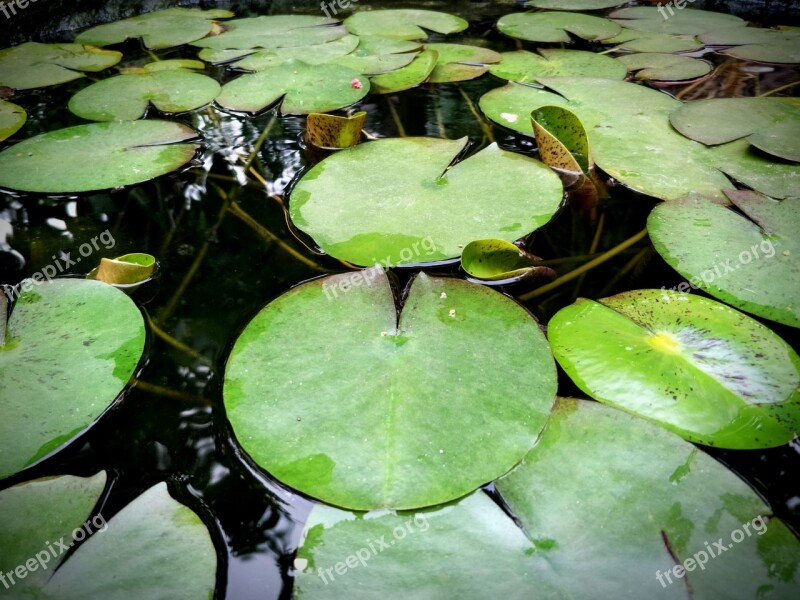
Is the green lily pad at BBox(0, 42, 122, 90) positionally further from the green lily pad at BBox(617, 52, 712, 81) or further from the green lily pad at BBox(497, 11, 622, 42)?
the green lily pad at BBox(617, 52, 712, 81)

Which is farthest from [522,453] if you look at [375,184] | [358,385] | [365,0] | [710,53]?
[365,0]

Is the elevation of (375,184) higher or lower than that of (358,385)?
higher

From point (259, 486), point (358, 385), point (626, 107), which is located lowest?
point (259, 486)

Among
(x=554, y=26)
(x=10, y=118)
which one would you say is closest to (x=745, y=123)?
(x=554, y=26)

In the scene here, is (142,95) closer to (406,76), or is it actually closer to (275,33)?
(275,33)

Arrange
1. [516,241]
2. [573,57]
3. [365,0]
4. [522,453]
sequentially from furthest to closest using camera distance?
[365,0] → [573,57] → [516,241] → [522,453]

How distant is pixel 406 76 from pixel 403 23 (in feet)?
3.61

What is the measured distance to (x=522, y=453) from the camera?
992 millimetres

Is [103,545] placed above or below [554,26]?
below

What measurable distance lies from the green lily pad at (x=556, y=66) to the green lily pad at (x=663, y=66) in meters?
0.10

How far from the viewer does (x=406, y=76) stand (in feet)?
8.99

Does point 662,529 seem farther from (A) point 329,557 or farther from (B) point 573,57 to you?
(B) point 573,57

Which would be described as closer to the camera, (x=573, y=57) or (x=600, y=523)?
(x=600, y=523)

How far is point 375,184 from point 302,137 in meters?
0.65
